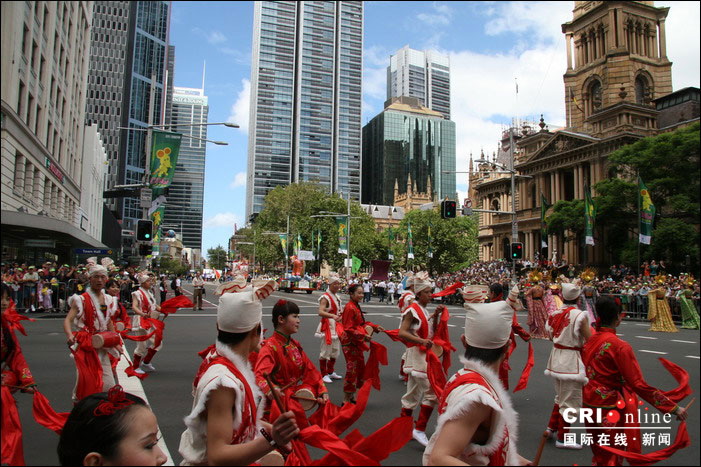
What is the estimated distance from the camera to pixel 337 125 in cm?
14588

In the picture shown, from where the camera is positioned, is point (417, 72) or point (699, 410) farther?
point (417, 72)

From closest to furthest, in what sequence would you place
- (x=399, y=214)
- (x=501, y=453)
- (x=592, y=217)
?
(x=501, y=453), (x=592, y=217), (x=399, y=214)

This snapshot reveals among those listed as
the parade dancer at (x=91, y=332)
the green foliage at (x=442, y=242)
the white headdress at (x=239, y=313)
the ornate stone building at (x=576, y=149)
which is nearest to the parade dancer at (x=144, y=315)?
the parade dancer at (x=91, y=332)

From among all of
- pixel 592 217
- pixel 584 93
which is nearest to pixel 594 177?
pixel 584 93

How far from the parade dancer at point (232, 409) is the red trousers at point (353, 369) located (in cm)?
413

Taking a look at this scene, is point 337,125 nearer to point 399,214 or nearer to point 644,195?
point 399,214

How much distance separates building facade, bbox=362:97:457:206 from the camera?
487 ft

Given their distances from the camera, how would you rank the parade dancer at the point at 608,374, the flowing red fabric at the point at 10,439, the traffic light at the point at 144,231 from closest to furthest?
the flowing red fabric at the point at 10,439
the parade dancer at the point at 608,374
the traffic light at the point at 144,231

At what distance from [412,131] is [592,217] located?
125 metres

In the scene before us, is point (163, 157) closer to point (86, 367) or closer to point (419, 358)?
point (86, 367)

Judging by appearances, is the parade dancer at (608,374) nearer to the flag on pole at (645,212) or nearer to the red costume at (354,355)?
the flag on pole at (645,212)

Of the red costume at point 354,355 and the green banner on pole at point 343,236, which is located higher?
the green banner on pole at point 343,236

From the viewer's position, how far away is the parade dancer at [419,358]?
562cm

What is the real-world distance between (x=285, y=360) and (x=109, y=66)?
286cm
